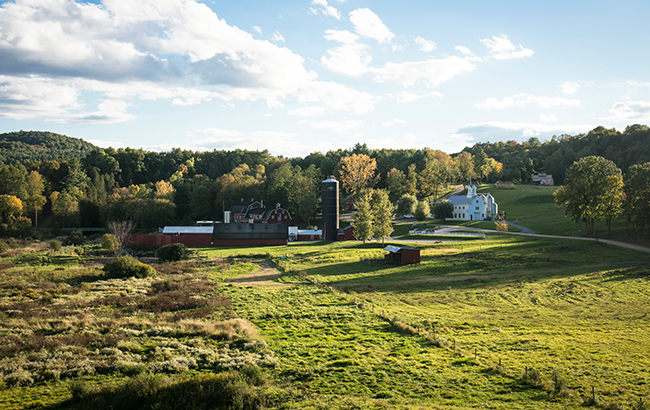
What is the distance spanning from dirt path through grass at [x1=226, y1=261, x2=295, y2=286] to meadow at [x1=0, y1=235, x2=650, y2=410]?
1.00 meters

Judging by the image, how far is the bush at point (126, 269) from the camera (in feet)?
131

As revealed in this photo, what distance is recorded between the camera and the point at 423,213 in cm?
8431

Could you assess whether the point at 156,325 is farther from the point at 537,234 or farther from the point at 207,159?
the point at 207,159

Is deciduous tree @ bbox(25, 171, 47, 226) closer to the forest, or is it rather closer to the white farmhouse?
the forest

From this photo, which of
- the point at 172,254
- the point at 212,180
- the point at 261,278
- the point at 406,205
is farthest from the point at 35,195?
the point at 406,205

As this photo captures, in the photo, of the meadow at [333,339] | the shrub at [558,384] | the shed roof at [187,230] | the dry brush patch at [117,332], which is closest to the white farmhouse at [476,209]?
the meadow at [333,339]

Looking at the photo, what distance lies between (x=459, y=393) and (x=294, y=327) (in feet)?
34.7

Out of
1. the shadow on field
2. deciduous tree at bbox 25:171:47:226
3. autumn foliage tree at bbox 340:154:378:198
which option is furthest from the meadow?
deciduous tree at bbox 25:171:47:226

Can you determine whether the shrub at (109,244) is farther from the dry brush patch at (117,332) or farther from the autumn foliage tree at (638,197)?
the autumn foliage tree at (638,197)

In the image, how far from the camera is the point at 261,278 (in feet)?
130

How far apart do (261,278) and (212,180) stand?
82.6m

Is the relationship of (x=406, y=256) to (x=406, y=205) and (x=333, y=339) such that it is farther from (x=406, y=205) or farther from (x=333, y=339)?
(x=406, y=205)

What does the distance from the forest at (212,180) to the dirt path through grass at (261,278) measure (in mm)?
47904

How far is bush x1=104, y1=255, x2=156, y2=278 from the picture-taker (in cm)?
3984
